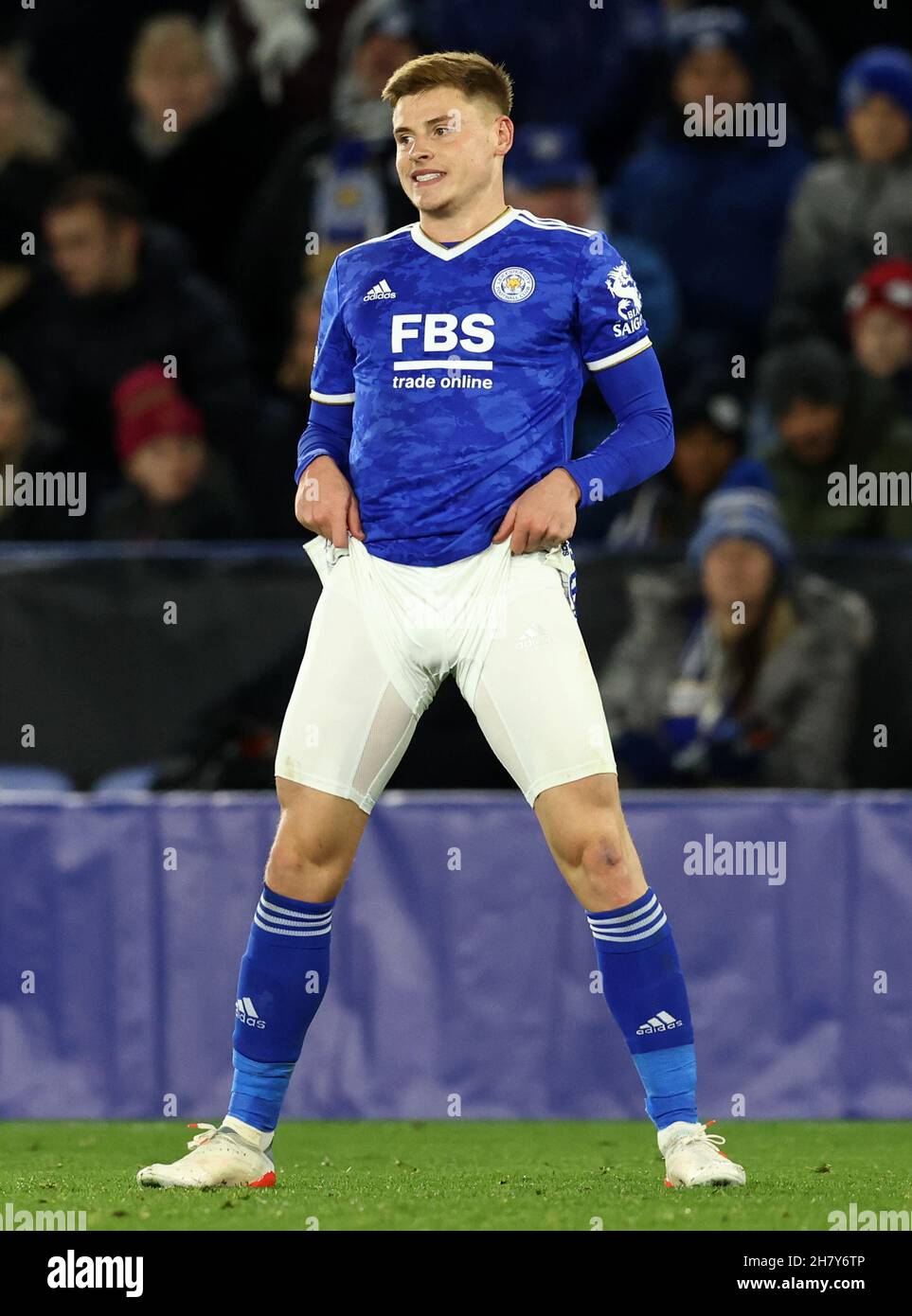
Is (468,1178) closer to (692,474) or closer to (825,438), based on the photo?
(692,474)

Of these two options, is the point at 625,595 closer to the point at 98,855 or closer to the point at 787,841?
the point at 787,841

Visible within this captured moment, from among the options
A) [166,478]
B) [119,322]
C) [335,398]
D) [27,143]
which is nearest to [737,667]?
[166,478]

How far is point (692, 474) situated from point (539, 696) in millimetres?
4096

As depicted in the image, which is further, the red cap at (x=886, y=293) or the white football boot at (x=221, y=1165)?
the red cap at (x=886, y=293)

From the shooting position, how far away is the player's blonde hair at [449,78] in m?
4.27

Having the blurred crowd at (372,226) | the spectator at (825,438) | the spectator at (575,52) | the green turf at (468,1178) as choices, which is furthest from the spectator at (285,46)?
the green turf at (468,1178)

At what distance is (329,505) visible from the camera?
14.1 ft

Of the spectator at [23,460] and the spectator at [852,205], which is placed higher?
the spectator at [852,205]

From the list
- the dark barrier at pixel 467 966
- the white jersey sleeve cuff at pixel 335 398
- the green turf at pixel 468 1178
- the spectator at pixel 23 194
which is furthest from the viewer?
the spectator at pixel 23 194

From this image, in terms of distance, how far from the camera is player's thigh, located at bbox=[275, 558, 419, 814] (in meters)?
4.21

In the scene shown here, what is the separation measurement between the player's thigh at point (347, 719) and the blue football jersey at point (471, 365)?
0.64 ft

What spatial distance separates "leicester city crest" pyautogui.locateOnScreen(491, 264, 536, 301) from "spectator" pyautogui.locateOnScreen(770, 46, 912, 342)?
4236mm

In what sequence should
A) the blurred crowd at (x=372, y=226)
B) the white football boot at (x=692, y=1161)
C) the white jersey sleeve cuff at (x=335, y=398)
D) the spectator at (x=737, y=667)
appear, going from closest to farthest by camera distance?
1. the white football boot at (x=692, y=1161)
2. the white jersey sleeve cuff at (x=335, y=398)
3. the spectator at (x=737, y=667)
4. the blurred crowd at (x=372, y=226)

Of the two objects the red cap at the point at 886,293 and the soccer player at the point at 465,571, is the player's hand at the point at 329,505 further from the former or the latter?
the red cap at the point at 886,293
